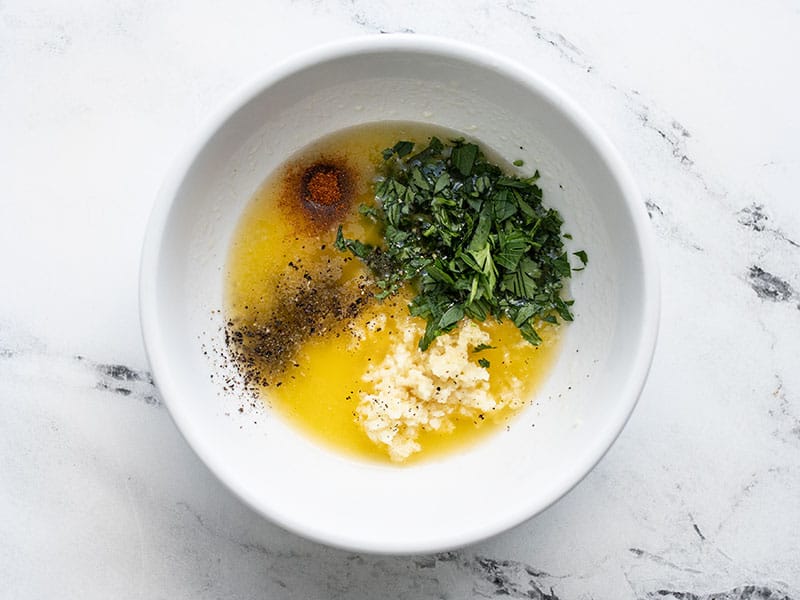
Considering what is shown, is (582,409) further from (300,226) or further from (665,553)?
(300,226)

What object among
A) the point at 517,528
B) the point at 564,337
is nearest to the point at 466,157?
the point at 564,337

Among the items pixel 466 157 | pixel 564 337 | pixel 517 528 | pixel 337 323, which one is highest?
pixel 466 157

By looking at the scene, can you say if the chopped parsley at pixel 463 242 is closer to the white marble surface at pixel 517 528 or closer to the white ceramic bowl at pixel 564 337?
the white ceramic bowl at pixel 564 337

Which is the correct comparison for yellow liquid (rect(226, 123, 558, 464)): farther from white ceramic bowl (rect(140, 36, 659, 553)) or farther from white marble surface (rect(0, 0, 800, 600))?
white marble surface (rect(0, 0, 800, 600))

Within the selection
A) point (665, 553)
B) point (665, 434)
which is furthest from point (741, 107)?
point (665, 553)

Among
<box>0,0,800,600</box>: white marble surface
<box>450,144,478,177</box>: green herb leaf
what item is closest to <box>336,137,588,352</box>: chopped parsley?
→ <box>450,144,478,177</box>: green herb leaf

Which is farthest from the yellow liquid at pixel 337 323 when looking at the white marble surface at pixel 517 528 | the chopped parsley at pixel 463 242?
the white marble surface at pixel 517 528

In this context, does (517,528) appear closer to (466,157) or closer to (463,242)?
(463,242)
